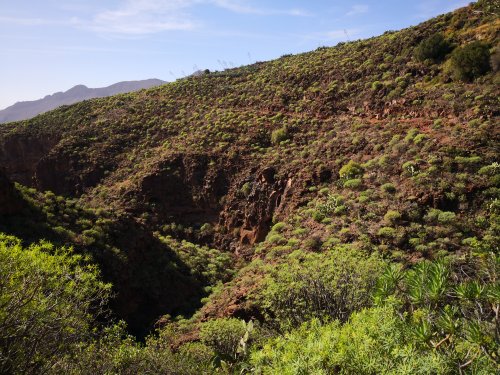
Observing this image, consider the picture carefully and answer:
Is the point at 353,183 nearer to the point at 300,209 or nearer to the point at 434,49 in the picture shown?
the point at 300,209

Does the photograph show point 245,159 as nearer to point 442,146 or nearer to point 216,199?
point 216,199

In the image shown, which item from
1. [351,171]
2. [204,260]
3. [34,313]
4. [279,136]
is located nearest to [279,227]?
[204,260]

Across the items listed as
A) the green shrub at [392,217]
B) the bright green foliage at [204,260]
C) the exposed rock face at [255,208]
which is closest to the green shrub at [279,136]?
the exposed rock face at [255,208]

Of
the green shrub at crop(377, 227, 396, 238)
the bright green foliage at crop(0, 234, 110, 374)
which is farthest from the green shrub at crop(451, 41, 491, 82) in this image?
the bright green foliage at crop(0, 234, 110, 374)

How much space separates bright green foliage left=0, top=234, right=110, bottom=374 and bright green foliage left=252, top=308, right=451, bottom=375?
482 cm

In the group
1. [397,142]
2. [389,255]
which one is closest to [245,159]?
[397,142]

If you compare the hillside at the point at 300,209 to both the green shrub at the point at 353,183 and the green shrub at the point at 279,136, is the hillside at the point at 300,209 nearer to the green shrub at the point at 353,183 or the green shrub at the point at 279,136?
the green shrub at the point at 353,183

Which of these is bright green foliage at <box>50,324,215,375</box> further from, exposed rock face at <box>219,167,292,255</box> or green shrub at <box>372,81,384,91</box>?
green shrub at <box>372,81,384,91</box>

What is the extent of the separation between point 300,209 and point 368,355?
1755cm

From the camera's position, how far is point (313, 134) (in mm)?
32625

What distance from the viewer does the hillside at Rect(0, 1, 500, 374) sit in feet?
30.6

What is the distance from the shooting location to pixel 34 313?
8.39 meters

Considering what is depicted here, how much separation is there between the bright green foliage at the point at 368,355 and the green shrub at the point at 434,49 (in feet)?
98.9

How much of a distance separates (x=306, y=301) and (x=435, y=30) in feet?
107
